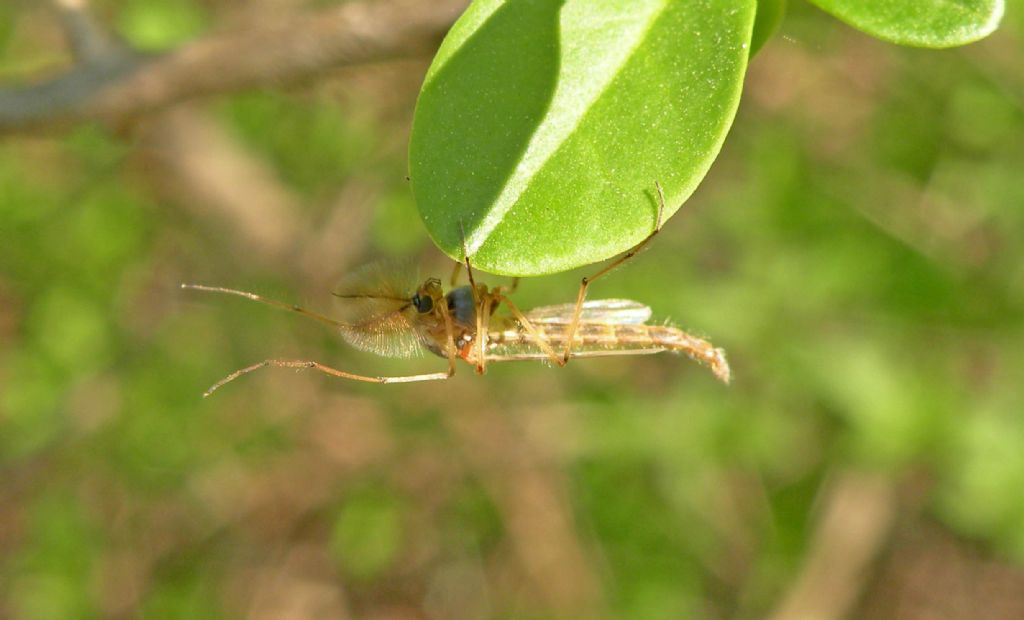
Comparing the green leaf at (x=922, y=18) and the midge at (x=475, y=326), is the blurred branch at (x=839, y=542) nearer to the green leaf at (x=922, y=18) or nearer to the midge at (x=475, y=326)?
the midge at (x=475, y=326)

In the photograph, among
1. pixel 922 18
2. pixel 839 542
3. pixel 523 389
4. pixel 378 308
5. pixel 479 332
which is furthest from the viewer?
pixel 523 389

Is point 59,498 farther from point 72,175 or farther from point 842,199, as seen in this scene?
point 842,199

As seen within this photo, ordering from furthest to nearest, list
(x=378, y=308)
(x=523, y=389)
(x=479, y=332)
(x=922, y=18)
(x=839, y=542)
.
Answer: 1. (x=523, y=389)
2. (x=839, y=542)
3. (x=479, y=332)
4. (x=378, y=308)
5. (x=922, y=18)

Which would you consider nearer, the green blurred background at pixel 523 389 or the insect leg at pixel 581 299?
the insect leg at pixel 581 299

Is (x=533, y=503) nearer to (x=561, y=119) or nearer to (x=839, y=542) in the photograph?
(x=839, y=542)

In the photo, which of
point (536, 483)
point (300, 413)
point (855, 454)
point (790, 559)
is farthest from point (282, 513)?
point (855, 454)

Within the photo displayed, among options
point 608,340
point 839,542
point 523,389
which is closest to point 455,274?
point 608,340

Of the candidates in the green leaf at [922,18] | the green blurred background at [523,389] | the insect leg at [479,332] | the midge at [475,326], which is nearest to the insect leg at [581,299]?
the midge at [475,326]
